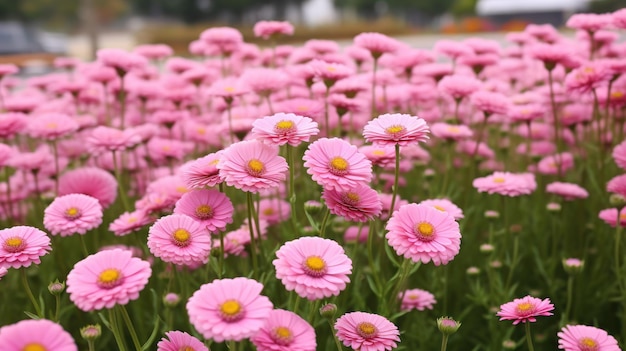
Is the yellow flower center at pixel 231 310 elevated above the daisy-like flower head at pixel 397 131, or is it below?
below

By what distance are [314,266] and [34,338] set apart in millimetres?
492

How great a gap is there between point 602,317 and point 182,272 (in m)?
1.58

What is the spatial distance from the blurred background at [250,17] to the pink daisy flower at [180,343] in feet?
56.3

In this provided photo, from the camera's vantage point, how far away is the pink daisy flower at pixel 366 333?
1174 mm

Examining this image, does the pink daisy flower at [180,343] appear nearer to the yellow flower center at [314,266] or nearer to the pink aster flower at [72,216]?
the yellow flower center at [314,266]

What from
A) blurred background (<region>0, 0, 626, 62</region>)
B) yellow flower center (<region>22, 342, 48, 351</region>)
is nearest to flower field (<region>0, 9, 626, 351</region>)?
yellow flower center (<region>22, 342, 48, 351</region>)

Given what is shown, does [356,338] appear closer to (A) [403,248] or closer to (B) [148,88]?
(A) [403,248]

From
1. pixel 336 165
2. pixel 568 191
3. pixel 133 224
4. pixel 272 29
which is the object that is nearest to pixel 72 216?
pixel 133 224

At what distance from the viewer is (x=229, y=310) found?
1.00 metres

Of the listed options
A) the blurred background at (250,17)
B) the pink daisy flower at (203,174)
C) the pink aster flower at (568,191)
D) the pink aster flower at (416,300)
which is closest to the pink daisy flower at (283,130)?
the pink daisy flower at (203,174)

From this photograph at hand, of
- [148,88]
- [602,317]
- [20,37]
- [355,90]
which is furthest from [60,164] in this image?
[20,37]

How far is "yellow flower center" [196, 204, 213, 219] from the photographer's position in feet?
4.45

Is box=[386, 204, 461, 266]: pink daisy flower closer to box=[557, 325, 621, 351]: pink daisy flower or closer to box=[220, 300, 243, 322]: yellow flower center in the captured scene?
box=[557, 325, 621, 351]: pink daisy flower

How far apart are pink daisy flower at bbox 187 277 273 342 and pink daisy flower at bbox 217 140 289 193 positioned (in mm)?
240
